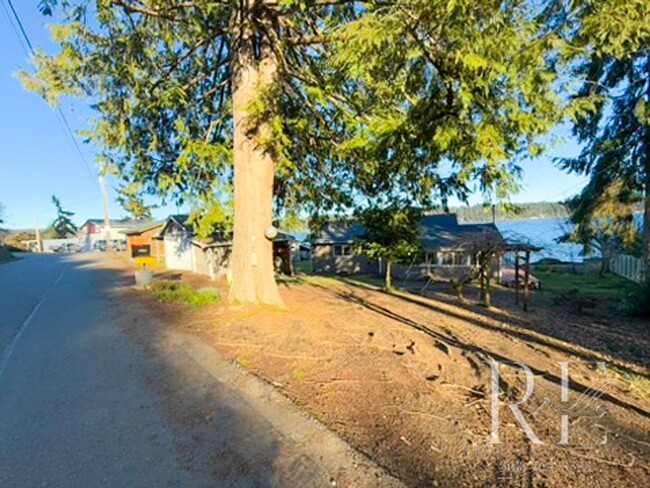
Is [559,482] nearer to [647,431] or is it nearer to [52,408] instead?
[647,431]

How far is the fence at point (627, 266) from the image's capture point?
17469mm

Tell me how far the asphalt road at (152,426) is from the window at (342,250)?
18.1m

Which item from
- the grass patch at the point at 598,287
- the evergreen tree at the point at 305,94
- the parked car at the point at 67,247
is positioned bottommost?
the grass patch at the point at 598,287

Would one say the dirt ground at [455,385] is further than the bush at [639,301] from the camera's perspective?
No

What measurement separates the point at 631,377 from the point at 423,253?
513 inches

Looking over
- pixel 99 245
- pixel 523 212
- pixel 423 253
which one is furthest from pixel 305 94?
pixel 99 245

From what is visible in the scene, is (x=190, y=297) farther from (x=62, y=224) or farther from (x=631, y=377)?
(x=62, y=224)

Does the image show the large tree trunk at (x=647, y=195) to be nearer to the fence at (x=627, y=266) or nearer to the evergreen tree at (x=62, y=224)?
the fence at (x=627, y=266)

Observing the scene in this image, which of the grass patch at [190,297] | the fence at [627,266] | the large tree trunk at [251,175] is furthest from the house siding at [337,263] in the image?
the large tree trunk at [251,175]

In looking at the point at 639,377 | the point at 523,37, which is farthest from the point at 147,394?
the point at 639,377

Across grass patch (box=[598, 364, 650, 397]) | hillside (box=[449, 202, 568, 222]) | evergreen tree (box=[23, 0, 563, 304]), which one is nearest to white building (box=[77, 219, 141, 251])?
hillside (box=[449, 202, 568, 222])

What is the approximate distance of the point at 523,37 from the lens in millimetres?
4133

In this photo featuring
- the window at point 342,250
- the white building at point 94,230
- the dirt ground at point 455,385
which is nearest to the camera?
the dirt ground at point 455,385

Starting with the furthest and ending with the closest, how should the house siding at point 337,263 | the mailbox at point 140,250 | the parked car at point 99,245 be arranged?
1. the parked car at point 99,245
2. the mailbox at point 140,250
3. the house siding at point 337,263
